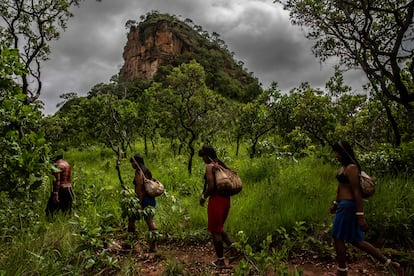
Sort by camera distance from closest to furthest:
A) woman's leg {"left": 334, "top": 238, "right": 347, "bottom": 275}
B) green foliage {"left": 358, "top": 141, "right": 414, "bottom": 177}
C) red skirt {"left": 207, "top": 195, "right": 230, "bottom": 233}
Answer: woman's leg {"left": 334, "top": 238, "right": 347, "bottom": 275} → red skirt {"left": 207, "top": 195, "right": 230, "bottom": 233} → green foliage {"left": 358, "top": 141, "right": 414, "bottom": 177}

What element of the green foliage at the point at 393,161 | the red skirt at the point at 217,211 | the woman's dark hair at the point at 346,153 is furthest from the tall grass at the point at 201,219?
the woman's dark hair at the point at 346,153

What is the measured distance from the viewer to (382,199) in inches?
223

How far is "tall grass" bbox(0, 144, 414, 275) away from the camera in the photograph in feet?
13.5

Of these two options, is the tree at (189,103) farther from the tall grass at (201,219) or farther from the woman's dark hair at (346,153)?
the woman's dark hair at (346,153)

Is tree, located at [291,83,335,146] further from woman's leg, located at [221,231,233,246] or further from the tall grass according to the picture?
woman's leg, located at [221,231,233,246]

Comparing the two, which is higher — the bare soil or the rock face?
the rock face

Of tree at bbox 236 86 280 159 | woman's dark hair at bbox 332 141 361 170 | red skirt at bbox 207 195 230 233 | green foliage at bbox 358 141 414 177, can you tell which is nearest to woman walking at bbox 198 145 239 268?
red skirt at bbox 207 195 230 233

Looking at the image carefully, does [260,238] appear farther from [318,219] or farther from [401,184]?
[401,184]

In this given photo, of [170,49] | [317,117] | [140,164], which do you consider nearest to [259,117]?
[317,117]

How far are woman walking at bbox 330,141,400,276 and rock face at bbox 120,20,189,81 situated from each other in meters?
73.8

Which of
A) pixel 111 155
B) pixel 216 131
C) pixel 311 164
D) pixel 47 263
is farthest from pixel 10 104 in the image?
pixel 111 155

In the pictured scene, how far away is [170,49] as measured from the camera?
79.2 metres

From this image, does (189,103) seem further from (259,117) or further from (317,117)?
(317,117)

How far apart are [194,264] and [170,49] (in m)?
78.1
